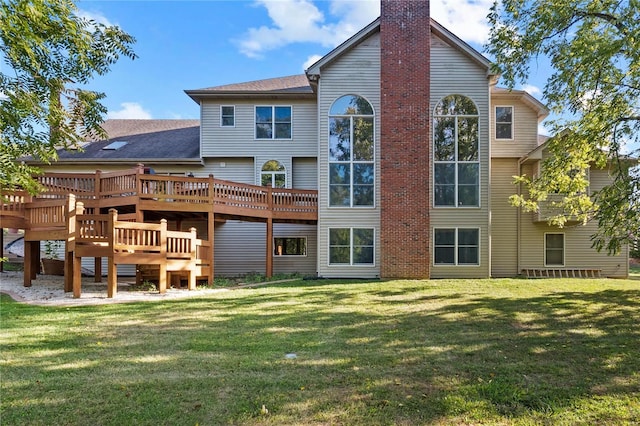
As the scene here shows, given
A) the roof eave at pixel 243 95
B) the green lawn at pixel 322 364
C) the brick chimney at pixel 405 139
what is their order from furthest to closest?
the roof eave at pixel 243 95, the brick chimney at pixel 405 139, the green lawn at pixel 322 364

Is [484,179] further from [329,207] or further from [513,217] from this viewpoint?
[329,207]

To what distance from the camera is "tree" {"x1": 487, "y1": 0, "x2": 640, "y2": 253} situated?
8.04 meters

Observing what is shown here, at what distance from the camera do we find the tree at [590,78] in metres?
8.04

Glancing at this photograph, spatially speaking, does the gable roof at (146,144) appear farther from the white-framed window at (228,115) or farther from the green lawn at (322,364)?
the green lawn at (322,364)

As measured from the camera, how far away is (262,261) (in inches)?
603

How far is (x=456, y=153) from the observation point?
1373 centimetres

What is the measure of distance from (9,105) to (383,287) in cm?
924

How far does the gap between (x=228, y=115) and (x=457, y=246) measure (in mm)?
10434

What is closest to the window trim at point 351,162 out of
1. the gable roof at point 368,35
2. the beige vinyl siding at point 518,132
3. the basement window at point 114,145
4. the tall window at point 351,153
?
the tall window at point 351,153

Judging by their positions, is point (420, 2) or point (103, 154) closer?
point (420, 2)

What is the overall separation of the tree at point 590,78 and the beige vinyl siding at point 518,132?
399 centimetres

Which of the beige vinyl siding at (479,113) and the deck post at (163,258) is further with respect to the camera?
the beige vinyl siding at (479,113)

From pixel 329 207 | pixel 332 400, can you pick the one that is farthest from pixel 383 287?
pixel 332 400

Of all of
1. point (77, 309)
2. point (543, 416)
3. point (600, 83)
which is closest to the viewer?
point (543, 416)
